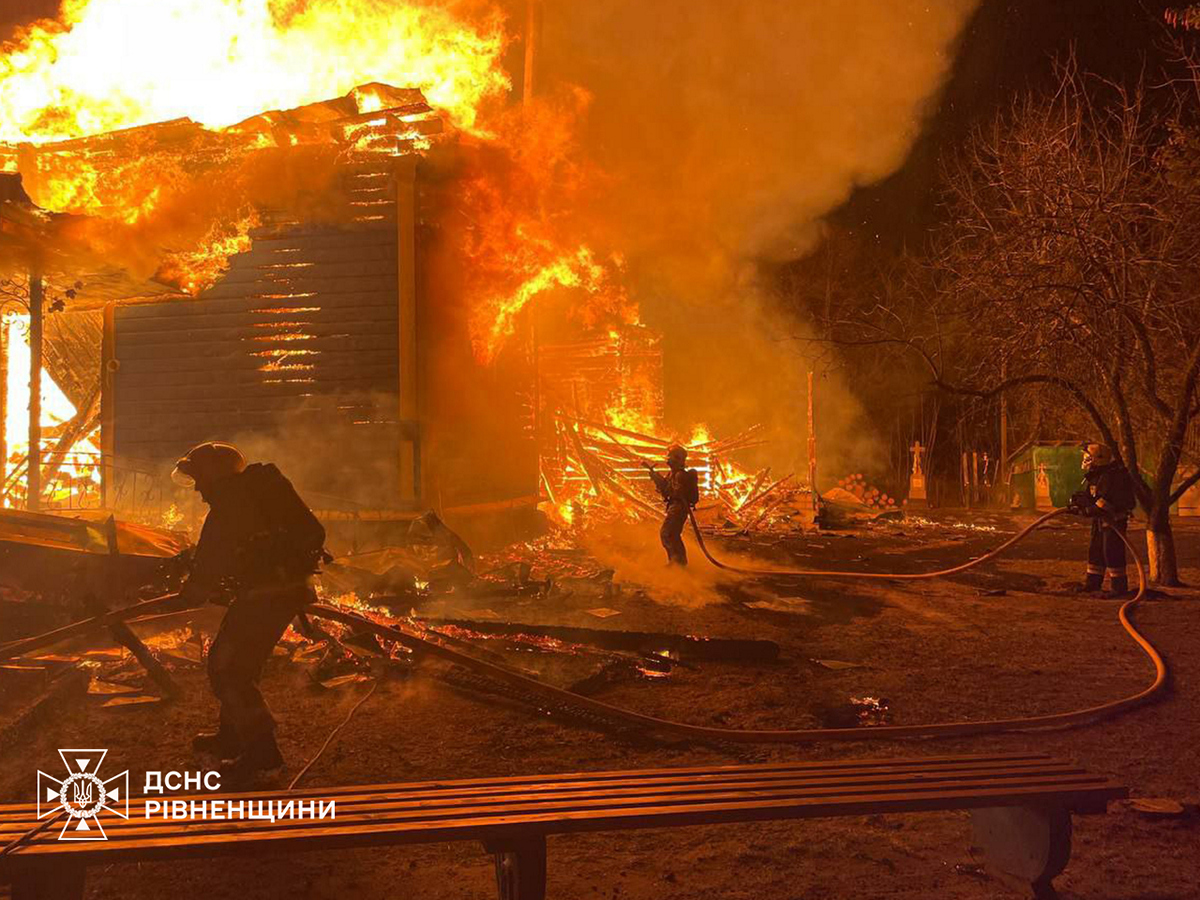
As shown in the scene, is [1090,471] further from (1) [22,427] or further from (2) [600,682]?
(1) [22,427]

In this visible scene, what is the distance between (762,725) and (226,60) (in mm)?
14224

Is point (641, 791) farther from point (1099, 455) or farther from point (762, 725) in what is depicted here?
point (1099, 455)

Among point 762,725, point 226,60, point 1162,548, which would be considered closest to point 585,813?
point 762,725

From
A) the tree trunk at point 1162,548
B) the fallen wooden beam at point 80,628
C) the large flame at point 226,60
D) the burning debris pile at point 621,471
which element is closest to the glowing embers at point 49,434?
the large flame at point 226,60

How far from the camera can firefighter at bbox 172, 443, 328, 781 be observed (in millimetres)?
4203

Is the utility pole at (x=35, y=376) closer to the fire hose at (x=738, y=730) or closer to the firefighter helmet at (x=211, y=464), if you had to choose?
the fire hose at (x=738, y=730)

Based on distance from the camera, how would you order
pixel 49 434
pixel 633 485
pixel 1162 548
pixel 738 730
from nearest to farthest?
1. pixel 738 730
2. pixel 1162 548
3. pixel 49 434
4. pixel 633 485

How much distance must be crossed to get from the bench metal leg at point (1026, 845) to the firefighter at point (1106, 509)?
7.16 m

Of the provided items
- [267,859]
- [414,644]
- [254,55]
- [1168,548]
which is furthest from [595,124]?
[267,859]

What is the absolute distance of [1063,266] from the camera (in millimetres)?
9641

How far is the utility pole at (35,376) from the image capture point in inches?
343

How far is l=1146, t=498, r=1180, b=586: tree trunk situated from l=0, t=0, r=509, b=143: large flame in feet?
39.1

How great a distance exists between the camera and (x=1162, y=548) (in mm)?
9773

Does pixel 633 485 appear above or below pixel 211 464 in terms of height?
below
